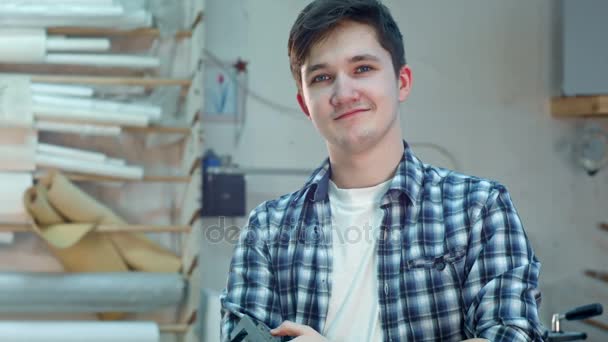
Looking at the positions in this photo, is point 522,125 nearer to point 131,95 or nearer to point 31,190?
point 131,95

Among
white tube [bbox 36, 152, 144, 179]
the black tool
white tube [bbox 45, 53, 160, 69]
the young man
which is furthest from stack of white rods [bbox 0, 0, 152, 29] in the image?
the black tool

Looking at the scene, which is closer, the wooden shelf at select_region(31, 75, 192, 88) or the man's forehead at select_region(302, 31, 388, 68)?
the man's forehead at select_region(302, 31, 388, 68)

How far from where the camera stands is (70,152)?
2.61 meters

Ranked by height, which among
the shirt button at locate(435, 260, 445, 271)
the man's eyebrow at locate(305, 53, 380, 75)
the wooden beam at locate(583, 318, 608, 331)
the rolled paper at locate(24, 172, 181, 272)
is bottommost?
the wooden beam at locate(583, 318, 608, 331)

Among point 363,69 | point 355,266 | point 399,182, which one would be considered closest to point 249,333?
point 355,266

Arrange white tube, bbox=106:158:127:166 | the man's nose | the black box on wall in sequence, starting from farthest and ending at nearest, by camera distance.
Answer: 1. the black box on wall
2. white tube, bbox=106:158:127:166
3. the man's nose

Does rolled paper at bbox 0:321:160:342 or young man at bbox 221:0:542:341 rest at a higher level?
young man at bbox 221:0:542:341

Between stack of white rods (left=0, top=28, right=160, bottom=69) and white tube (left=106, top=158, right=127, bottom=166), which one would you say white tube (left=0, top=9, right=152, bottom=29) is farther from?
white tube (left=106, top=158, right=127, bottom=166)

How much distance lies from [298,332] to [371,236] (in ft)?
0.59

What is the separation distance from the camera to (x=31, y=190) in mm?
2520

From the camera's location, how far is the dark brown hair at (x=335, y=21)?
45.8 inches

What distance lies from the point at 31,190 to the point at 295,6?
114 cm

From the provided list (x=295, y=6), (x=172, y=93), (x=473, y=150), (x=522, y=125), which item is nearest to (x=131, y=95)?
(x=172, y=93)

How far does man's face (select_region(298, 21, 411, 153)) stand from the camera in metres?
1.13
